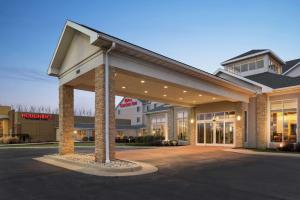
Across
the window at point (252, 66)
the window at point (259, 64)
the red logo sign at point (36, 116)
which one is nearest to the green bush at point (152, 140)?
the window at point (252, 66)

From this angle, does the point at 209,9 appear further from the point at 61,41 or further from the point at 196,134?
the point at 61,41

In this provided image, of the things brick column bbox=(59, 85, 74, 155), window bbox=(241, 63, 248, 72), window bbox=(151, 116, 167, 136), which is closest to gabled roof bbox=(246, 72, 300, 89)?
window bbox=(241, 63, 248, 72)

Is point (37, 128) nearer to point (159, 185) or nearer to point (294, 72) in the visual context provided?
point (294, 72)

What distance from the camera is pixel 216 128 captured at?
25.3 metres

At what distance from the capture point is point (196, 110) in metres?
27.5

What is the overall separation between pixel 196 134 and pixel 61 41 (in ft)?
57.6

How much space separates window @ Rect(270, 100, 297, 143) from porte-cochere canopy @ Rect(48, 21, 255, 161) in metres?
4.46

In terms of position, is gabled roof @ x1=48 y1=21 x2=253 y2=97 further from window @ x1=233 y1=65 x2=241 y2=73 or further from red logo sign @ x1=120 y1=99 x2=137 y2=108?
red logo sign @ x1=120 y1=99 x2=137 y2=108

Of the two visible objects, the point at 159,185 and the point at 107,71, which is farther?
the point at 107,71

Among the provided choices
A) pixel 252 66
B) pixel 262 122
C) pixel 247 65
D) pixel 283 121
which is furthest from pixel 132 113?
pixel 283 121

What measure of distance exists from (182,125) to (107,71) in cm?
2168

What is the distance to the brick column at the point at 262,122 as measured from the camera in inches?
846

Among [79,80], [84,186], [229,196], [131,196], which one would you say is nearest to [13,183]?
[84,186]

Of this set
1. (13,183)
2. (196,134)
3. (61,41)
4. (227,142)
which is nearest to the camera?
(13,183)
